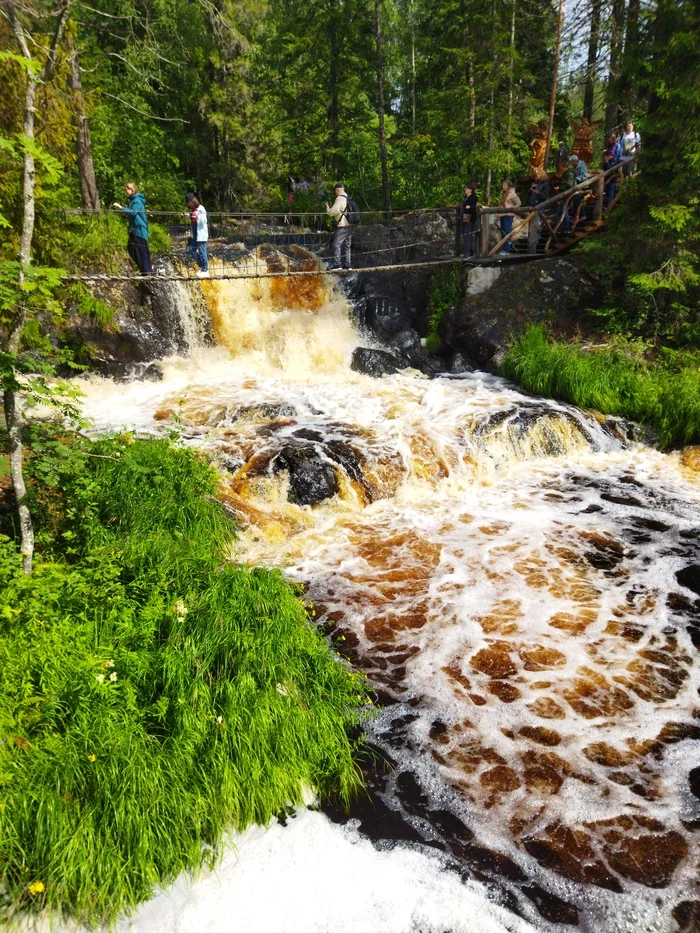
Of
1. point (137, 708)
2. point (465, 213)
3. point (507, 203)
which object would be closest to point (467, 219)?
point (465, 213)

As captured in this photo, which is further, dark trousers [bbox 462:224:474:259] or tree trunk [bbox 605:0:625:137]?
dark trousers [bbox 462:224:474:259]

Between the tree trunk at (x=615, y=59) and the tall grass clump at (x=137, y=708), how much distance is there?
38.9 ft

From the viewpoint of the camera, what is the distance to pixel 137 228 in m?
12.0

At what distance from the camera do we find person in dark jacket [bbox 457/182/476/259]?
544 inches

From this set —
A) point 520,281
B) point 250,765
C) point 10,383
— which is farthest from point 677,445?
point 10,383

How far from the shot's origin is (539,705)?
16.1 feet

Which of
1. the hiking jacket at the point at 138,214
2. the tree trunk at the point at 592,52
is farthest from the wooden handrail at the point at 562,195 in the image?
the hiking jacket at the point at 138,214

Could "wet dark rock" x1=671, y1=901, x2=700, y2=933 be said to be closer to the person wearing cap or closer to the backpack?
the backpack

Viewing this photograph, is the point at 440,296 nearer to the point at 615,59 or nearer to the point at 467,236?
the point at 467,236

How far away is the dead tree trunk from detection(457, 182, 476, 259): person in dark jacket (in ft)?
35.9

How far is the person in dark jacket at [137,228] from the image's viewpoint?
11.6m

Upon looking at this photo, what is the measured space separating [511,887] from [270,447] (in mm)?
6533

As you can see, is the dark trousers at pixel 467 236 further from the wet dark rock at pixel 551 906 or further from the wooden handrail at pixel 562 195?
the wet dark rock at pixel 551 906

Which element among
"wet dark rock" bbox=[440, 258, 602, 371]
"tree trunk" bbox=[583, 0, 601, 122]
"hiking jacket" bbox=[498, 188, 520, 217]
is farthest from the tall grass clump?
"tree trunk" bbox=[583, 0, 601, 122]
